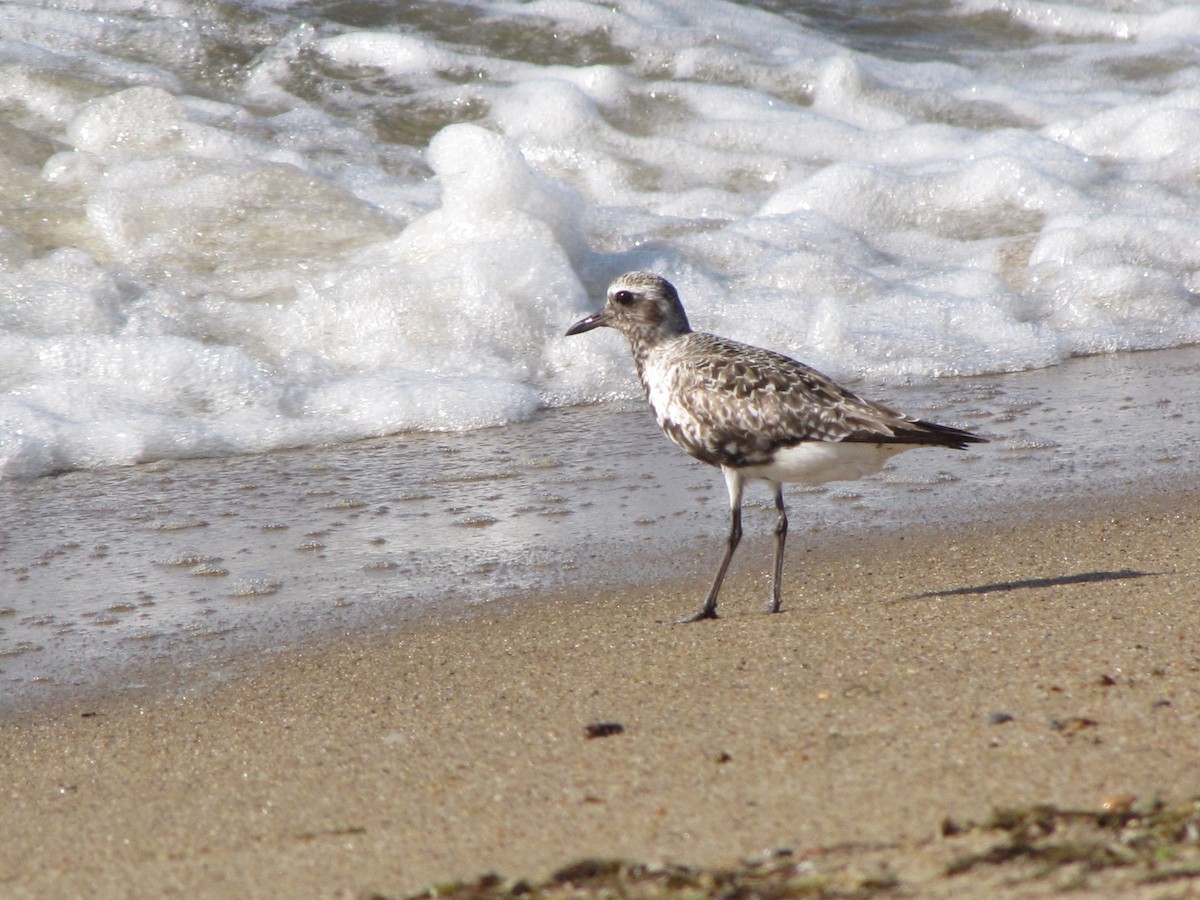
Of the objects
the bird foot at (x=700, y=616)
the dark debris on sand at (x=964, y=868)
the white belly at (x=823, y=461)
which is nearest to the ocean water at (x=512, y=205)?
the white belly at (x=823, y=461)

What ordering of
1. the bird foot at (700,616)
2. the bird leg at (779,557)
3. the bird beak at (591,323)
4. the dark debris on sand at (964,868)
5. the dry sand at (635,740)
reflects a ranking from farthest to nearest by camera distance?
the bird beak at (591,323)
the bird leg at (779,557)
the bird foot at (700,616)
the dry sand at (635,740)
the dark debris on sand at (964,868)

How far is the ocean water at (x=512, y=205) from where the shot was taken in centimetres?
789

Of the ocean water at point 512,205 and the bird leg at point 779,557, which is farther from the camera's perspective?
the ocean water at point 512,205

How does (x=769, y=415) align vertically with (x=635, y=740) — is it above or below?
above

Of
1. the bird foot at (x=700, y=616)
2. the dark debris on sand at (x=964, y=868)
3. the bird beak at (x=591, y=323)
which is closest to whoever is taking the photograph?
the dark debris on sand at (x=964, y=868)

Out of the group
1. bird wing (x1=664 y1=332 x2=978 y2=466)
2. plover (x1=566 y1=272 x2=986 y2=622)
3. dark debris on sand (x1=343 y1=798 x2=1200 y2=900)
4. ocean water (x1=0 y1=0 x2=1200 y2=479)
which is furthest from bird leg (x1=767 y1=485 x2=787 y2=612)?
ocean water (x1=0 y1=0 x2=1200 y2=479)

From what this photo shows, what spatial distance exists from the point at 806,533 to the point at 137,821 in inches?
119

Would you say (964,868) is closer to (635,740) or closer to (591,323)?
(635,740)

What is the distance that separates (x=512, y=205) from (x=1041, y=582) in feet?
17.8

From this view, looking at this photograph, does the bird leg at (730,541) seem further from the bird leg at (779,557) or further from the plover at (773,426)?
the bird leg at (779,557)

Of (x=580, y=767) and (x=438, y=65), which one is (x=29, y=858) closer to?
(x=580, y=767)

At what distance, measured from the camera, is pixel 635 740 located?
11.2 ft

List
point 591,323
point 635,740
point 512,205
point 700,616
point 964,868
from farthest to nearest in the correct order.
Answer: point 512,205 < point 591,323 < point 700,616 < point 635,740 < point 964,868

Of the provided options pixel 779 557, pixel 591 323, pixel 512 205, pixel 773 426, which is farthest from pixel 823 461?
pixel 512 205
